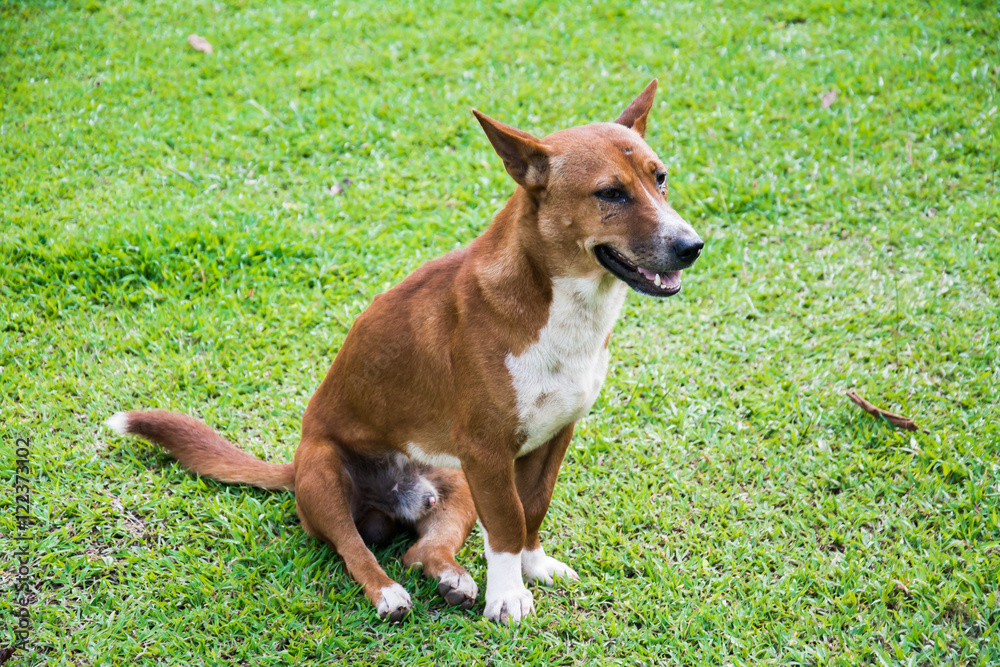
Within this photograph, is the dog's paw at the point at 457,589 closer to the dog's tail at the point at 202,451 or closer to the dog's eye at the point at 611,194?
the dog's tail at the point at 202,451

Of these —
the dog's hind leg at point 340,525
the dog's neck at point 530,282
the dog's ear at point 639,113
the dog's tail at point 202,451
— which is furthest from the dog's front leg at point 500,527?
the dog's ear at point 639,113

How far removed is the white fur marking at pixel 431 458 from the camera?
3362mm

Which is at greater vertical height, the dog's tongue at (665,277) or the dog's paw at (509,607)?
the dog's tongue at (665,277)

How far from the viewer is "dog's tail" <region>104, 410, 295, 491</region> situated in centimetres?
376

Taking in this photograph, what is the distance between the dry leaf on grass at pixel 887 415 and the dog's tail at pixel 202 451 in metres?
2.91

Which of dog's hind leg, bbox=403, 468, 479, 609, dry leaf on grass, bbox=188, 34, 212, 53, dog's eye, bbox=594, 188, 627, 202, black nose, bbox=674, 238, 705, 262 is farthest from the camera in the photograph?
dry leaf on grass, bbox=188, 34, 212, 53

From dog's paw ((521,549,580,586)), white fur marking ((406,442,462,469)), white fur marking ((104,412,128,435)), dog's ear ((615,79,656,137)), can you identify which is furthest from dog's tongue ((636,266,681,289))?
white fur marking ((104,412,128,435))

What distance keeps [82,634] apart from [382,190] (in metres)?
3.79

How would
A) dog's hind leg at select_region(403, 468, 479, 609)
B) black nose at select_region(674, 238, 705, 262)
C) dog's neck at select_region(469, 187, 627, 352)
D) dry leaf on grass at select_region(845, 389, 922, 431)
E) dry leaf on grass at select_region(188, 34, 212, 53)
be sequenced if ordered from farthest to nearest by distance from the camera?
dry leaf on grass at select_region(188, 34, 212, 53), dry leaf on grass at select_region(845, 389, 922, 431), dog's hind leg at select_region(403, 468, 479, 609), dog's neck at select_region(469, 187, 627, 352), black nose at select_region(674, 238, 705, 262)

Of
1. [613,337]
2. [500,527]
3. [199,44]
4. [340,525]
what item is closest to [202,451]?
[340,525]

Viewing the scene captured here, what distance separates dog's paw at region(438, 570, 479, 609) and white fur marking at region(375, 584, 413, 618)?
160mm

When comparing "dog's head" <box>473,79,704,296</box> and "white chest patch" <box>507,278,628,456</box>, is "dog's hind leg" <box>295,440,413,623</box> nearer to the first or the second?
"white chest patch" <box>507,278,628,456</box>

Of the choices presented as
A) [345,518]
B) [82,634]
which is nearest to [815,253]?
[345,518]

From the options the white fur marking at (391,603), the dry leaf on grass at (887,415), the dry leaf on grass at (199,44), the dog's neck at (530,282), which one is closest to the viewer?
the dog's neck at (530,282)
